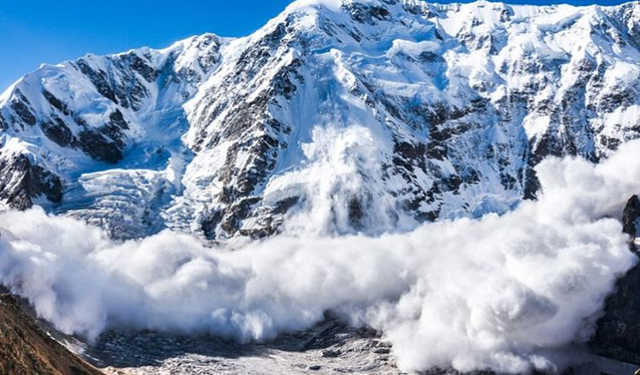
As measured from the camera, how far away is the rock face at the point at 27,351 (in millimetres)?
85375

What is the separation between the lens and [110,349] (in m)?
183

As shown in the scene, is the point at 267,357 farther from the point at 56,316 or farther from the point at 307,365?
the point at 56,316

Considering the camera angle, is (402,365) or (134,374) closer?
(134,374)

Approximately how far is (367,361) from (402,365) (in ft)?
29.7

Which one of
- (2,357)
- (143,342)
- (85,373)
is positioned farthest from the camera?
(143,342)

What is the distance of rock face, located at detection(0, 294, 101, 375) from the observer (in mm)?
85375

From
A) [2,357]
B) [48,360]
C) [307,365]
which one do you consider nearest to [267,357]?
[307,365]

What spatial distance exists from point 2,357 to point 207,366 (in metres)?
106

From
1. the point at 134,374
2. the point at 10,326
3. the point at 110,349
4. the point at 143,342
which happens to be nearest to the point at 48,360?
the point at 10,326

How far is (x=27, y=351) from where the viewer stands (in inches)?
3826

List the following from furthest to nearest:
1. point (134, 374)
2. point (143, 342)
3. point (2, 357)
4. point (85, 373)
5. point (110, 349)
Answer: point (143, 342), point (110, 349), point (134, 374), point (85, 373), point (2, 357)

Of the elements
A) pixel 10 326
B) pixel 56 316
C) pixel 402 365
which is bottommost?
pixel 402 365

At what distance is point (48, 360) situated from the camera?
10781 centimetres

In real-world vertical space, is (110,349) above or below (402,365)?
above
